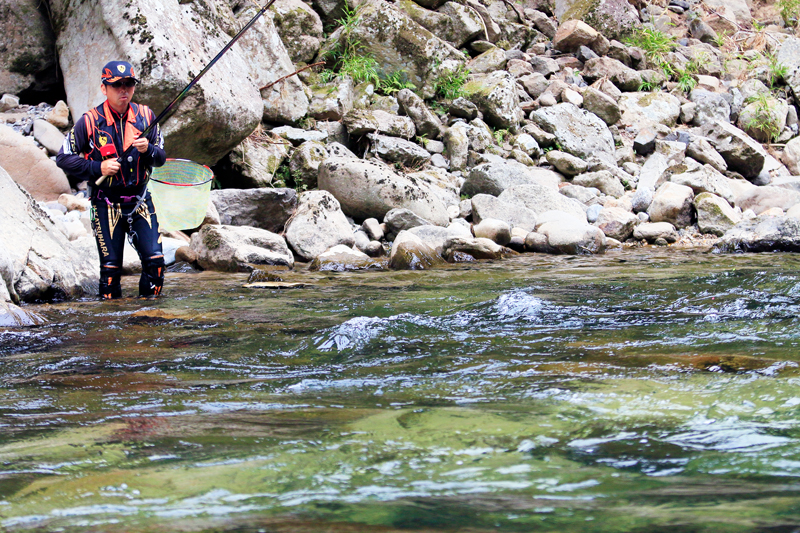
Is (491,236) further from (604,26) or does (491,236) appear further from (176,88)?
(604,26)

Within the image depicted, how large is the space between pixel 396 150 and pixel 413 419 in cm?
899

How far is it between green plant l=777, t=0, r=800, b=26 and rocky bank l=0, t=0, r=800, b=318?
3.19 metres

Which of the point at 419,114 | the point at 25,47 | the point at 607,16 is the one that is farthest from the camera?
the point at 607,16

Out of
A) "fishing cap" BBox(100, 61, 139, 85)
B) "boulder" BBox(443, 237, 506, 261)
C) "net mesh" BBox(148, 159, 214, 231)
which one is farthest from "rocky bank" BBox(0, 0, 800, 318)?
"fishing cap" BBox(100, 61, 139, 85)

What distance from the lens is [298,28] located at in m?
12.0

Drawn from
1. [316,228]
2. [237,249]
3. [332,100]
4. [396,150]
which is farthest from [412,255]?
[332,100]

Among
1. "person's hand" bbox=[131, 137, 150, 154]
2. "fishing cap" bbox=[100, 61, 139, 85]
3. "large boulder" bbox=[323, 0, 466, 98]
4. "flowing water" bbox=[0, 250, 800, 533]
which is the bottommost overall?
"flowing water" bbox=[0, 250, 800, 533]

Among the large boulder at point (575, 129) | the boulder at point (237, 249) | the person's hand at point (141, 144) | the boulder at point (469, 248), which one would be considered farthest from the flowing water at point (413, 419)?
the large boulder at point (575, 129)

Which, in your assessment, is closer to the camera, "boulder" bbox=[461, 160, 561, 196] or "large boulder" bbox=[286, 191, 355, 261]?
"large boulder" bbox=[286, 191, 355, 261]

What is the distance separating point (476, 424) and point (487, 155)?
9904 millimetres

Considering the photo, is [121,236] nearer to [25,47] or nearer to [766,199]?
[25,47]

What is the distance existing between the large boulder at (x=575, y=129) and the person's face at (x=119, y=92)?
945 cm

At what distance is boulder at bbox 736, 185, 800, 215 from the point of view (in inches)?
417

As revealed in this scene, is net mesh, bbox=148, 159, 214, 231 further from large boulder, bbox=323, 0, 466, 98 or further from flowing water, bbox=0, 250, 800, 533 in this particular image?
large boulder, bbox=323, 0, 466, 98
